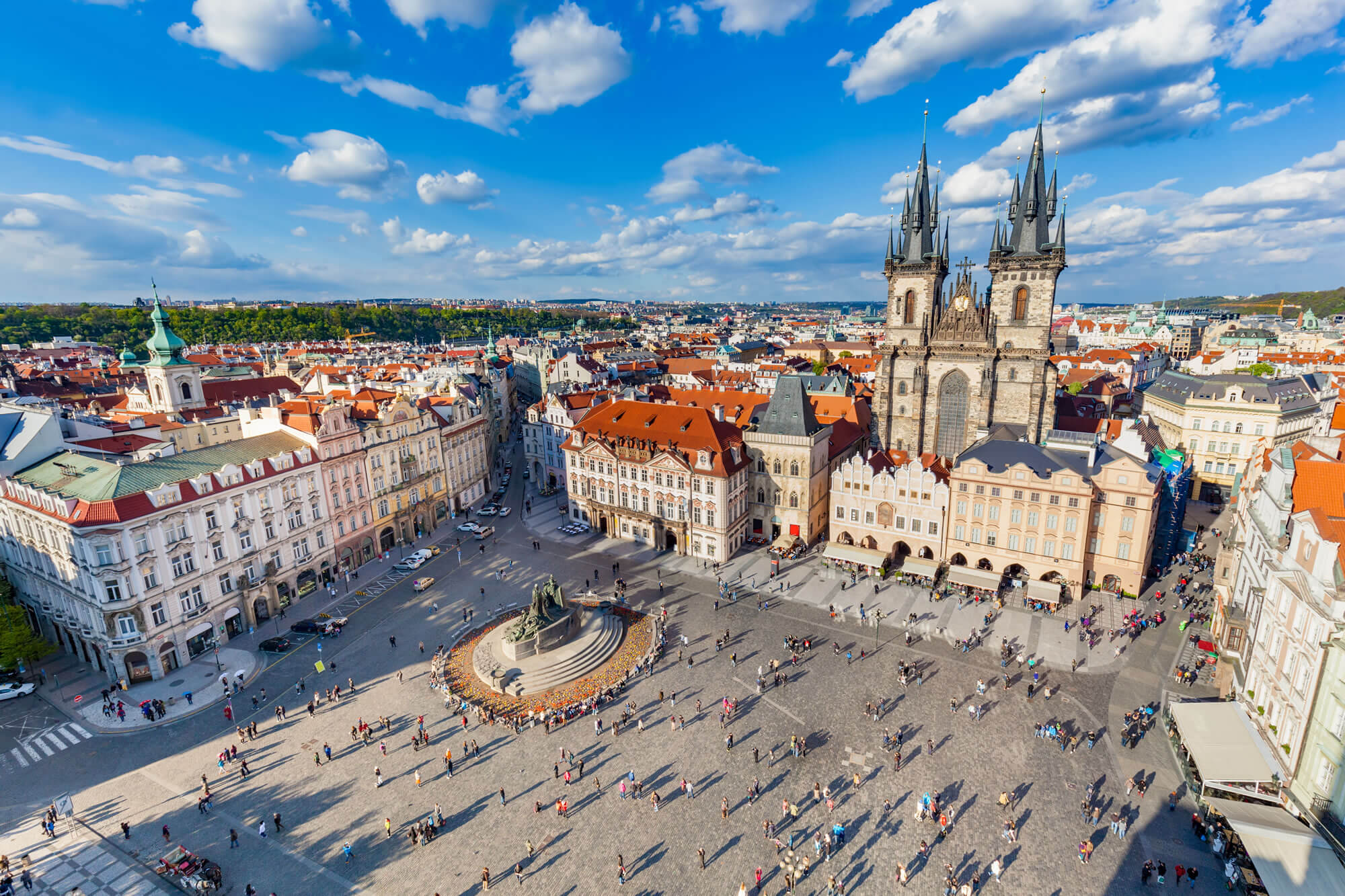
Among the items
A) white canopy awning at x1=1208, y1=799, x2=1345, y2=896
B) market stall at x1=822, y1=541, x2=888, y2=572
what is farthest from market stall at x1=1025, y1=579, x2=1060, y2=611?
white canopy awning at x1=1208, y1=799, x2=1345, y2=896

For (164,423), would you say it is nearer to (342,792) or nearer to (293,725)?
(293,725)

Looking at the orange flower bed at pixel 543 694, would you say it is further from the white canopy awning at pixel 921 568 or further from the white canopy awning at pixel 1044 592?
the white canopy awning at pixel 1044 592

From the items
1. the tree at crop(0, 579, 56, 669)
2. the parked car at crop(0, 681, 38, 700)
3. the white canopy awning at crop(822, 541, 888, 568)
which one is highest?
the tree at crop(0, 579, 56, 669)

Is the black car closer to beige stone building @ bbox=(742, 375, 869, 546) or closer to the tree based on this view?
the tree

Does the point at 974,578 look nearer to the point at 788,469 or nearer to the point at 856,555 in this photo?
the point at 856,555

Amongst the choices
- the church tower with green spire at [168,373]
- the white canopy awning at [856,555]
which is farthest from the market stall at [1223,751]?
the church tower with green spire at [168,373]

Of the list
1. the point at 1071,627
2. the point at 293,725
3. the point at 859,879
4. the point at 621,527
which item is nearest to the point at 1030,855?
the point at 859,879
